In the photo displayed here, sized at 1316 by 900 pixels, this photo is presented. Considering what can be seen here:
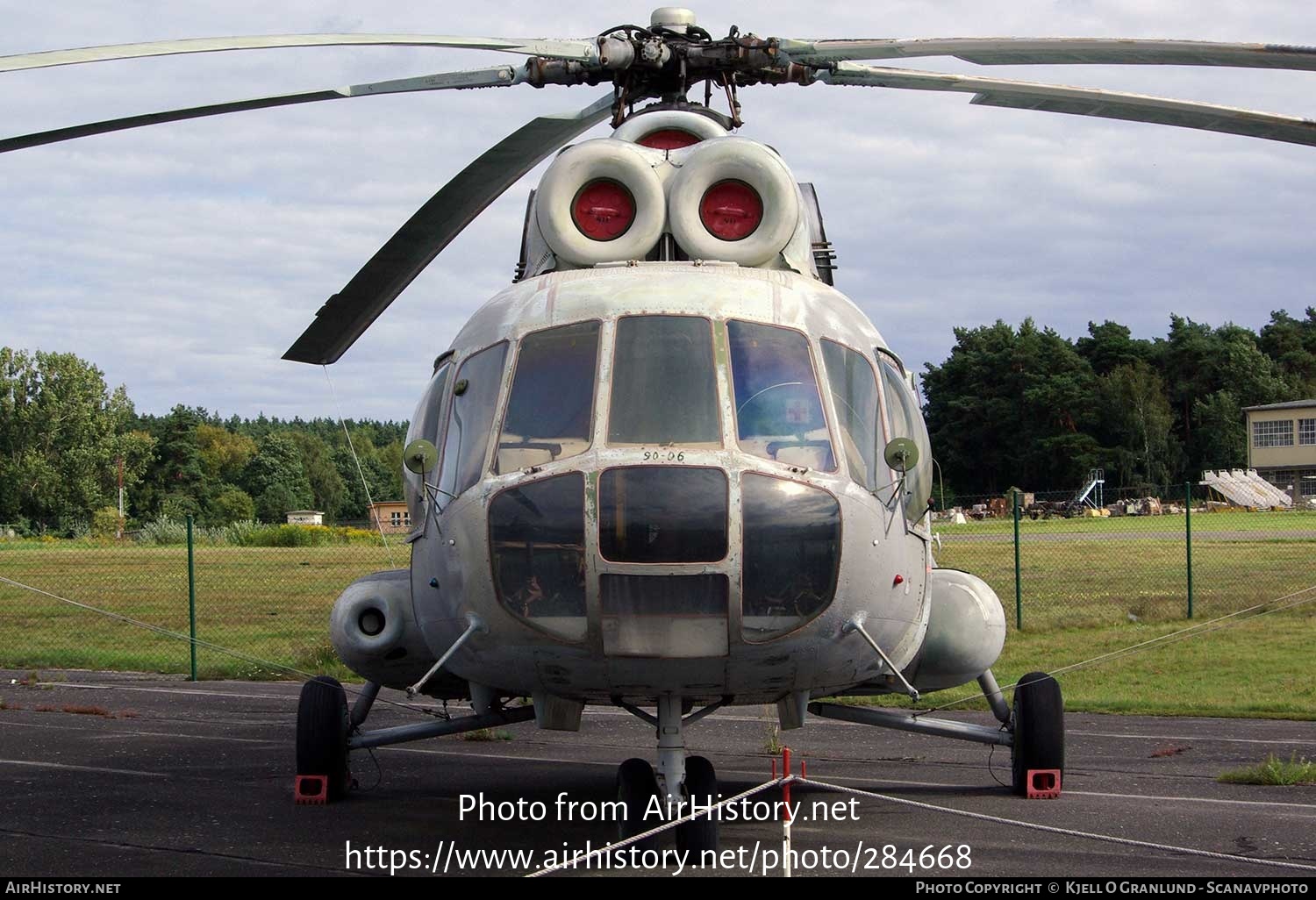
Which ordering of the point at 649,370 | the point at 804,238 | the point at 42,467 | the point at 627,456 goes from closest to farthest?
1. the point at 627,456
2. the point at 649,370
3. the point at 804,238
4. the point at 42,467

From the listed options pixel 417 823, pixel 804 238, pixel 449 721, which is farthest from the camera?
pixel 449 721

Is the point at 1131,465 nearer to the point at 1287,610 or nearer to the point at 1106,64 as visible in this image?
the point at 1287,610

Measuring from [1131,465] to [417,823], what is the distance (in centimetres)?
6445

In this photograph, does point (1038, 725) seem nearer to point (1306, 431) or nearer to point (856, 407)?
point (856, 407)

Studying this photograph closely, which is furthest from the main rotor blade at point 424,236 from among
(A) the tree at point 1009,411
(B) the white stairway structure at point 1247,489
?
(B) the white stairway structure at point 1247,489

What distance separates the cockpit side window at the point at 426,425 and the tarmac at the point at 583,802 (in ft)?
5.85

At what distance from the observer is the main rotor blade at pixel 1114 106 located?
700 centimetres

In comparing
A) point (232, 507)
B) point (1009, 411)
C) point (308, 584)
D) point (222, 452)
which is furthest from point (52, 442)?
point (308, 584)

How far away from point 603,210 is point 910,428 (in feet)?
6.32

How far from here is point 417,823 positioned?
333 inches

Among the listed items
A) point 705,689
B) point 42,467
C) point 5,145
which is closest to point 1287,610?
point 705,689

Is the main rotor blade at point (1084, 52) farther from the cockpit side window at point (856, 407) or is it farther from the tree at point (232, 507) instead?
the tree at point (232, 507)

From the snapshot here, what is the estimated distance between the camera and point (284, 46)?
6953 mm

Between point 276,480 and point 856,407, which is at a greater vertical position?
point 856,407
